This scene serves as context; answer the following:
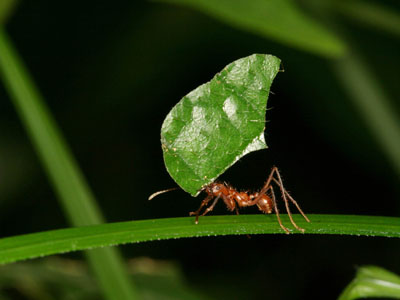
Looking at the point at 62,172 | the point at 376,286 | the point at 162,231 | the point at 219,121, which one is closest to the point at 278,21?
the point at 219,121

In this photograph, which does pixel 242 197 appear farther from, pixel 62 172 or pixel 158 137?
pixel 158 137

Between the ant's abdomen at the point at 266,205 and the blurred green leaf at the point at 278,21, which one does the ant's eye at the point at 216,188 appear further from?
the blurred green leaf at the point at 278,21

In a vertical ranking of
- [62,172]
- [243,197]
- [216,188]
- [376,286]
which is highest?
[62,172]

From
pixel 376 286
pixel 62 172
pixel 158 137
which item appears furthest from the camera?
pixel 158 137

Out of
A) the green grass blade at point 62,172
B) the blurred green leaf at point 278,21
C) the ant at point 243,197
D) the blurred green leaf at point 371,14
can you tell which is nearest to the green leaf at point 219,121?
the ant at point 243,197

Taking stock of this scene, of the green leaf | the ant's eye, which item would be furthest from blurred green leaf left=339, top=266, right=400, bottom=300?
the ant's eye

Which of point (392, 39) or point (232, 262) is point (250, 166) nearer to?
point (232, 262)

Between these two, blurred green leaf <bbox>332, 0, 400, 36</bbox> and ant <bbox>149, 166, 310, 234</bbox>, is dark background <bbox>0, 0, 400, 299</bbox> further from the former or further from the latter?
ant <bbox>149, 166, 310, 234</bbox>
